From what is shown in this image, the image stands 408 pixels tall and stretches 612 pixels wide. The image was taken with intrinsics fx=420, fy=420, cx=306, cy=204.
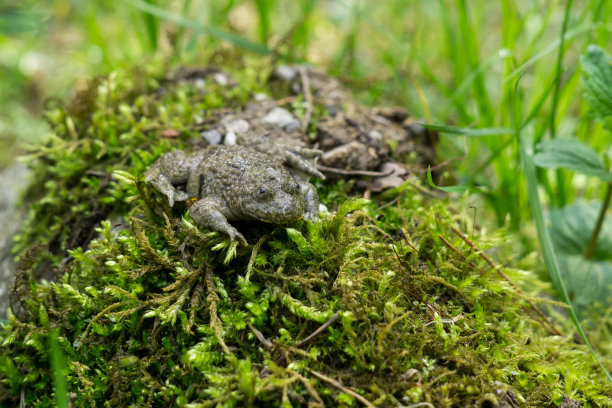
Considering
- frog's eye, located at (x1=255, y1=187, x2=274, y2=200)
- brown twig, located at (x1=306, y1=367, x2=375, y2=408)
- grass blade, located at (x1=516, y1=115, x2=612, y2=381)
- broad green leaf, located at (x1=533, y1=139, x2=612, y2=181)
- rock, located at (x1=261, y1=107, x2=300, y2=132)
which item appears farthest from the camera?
rock, located at (x1=261, y1=107, x2=300, y2=132)

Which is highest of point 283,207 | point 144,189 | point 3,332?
point 283,207

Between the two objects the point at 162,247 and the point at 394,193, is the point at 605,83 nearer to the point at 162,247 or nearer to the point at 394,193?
the point at 394,193

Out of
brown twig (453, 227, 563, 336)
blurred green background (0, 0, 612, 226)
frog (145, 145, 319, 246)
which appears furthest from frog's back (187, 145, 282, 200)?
blurred green background (0, 0, 612, 226)

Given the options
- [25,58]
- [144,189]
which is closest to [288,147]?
[144,189]

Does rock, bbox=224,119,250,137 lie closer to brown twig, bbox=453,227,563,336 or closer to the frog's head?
the frog's head

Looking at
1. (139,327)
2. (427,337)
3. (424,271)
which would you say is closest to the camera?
(427,337)

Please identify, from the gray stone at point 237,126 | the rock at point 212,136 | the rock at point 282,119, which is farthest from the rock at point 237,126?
the rock at point 282,119

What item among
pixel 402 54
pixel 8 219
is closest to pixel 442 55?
pixel 402 54

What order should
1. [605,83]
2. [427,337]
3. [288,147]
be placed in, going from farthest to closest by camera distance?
[288,147]
[605,83]
[427,337]
